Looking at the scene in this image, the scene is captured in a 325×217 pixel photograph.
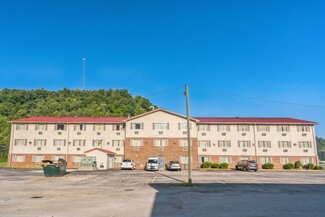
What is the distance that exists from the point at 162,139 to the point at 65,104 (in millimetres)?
48942

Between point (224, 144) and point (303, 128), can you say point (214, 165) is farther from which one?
point (303, 128)

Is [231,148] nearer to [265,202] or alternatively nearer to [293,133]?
Result: [293,133]

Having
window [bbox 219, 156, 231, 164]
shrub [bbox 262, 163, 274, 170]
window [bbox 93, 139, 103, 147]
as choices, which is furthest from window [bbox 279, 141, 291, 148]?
window [bbox 93, 139, 103, 147]

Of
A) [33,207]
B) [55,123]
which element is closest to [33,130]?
[55,123]

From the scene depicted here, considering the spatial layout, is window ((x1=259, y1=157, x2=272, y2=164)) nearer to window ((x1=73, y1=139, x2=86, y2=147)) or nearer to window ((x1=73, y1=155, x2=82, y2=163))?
window ((x1=73, y1=139, x2=86, y2=147))

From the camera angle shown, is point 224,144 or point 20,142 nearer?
point 224,144

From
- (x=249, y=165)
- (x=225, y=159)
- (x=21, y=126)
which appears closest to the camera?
(x=249, y=165)

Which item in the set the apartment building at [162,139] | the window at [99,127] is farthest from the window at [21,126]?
the window at [99,127]

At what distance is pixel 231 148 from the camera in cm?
4534

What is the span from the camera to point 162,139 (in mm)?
44562

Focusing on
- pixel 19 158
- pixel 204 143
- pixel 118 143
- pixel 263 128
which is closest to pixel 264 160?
pixel 263 128

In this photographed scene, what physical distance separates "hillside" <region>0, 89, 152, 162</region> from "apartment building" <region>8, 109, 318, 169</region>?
23.1 metres

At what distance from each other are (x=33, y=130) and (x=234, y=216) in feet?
151

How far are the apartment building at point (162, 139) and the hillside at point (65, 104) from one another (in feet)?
75.9
